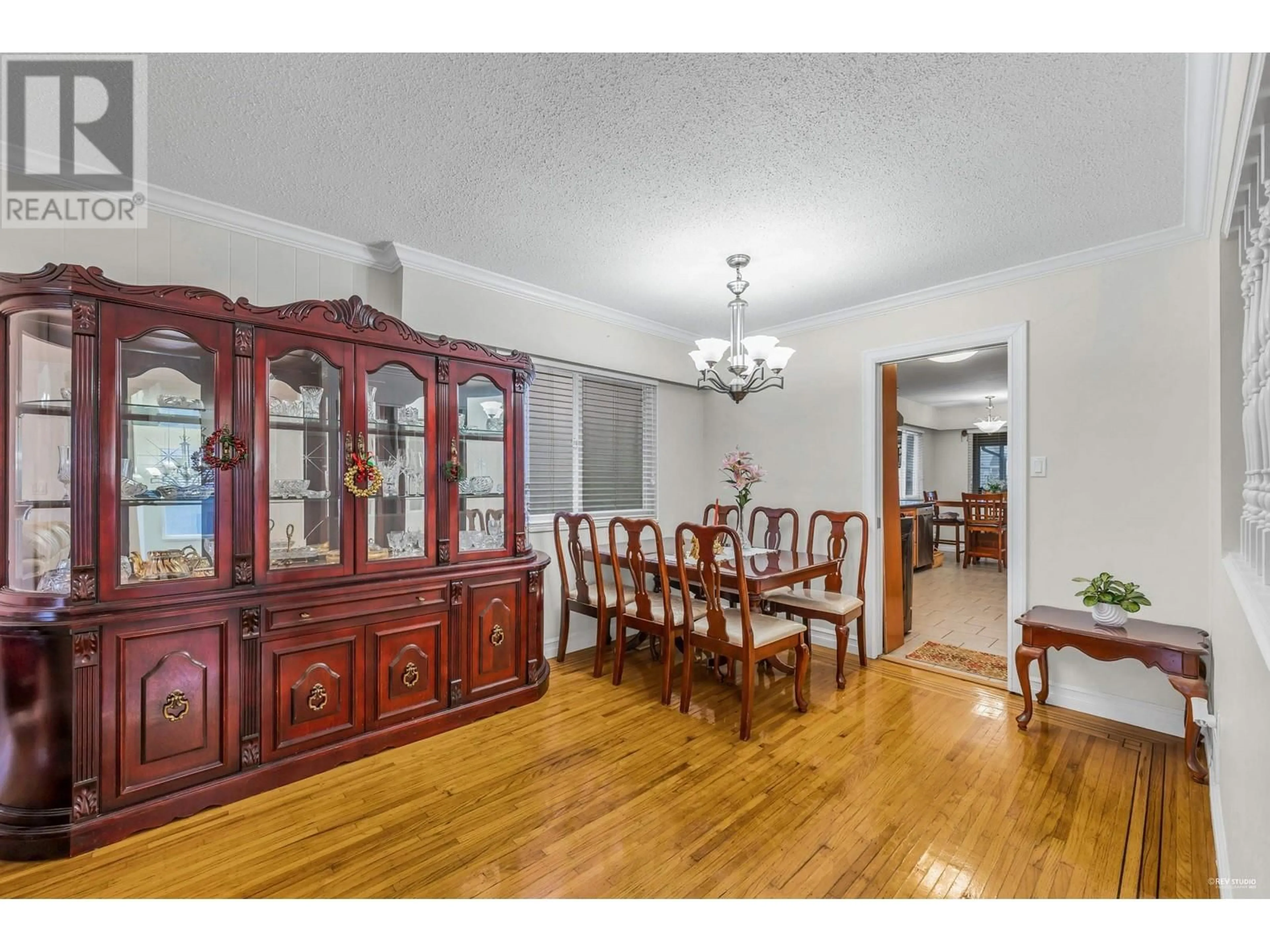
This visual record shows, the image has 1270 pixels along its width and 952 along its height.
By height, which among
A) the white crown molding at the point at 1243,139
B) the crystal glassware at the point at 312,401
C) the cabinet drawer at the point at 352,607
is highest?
the white crown molding at the point at 1243,139

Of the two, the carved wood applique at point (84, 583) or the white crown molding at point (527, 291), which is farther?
the white crown molding at point (527, 291)

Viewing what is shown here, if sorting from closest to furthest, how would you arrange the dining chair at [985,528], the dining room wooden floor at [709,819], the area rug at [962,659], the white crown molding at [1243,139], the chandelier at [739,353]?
1. the white crown molding at [1243,139]
2. the dining room wooden floor at [709,819]
3. the chandelier at [739,353]
4. the area rug at [962,659]
5. the dining chair at [985,528]

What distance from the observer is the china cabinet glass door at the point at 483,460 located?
287 cm

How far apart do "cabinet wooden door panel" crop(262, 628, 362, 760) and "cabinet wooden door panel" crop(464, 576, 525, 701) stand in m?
0.55

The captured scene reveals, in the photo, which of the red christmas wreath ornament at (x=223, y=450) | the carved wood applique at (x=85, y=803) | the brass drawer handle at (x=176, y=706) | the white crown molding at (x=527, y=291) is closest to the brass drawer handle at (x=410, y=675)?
the brass drawer handle at (x=176, y=706)

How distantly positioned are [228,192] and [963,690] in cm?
460

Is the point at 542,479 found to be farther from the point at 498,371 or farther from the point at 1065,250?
the point at 1065,250

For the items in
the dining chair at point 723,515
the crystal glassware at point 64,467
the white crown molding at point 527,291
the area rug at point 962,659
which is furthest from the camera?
the dining chair at point 723,515

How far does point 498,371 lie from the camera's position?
3020 millimetres

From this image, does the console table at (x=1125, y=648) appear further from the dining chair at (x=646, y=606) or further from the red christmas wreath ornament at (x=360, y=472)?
the red christmas wreath ornament at (x=360, y=472)

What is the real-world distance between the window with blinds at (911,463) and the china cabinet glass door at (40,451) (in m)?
9.37

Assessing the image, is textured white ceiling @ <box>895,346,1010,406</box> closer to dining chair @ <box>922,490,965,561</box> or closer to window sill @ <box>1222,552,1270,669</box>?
dining chair @ <box>922,490,965,561</box>

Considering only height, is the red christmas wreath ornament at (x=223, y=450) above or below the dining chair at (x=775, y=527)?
above
